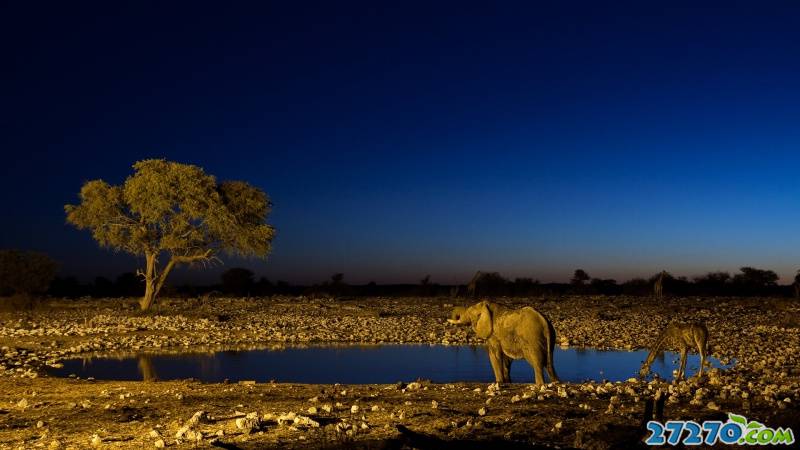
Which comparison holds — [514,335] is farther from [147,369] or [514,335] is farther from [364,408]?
[147,369]

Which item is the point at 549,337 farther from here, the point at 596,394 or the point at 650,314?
the point at 650,314

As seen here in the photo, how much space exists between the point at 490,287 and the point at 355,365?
49.2 meters

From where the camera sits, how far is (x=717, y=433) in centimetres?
Result: 776

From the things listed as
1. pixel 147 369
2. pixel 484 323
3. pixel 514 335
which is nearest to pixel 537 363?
pixel 514 335

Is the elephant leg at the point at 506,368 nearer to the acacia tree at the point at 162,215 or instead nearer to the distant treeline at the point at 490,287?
the acacia tree at the point at 162,215

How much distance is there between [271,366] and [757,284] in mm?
63386

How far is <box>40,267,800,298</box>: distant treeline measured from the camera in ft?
210

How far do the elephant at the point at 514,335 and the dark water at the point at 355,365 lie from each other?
1.89 metres

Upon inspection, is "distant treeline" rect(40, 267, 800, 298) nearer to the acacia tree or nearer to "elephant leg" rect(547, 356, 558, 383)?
the acacia tree

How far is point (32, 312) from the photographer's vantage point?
38312 millimetres

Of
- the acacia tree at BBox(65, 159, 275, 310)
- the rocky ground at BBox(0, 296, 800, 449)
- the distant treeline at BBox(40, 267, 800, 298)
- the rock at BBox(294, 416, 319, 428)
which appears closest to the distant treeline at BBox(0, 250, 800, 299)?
the distant treeline at BBox(40, 267, 800, 298)

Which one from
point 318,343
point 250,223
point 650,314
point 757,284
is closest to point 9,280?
point 250,223

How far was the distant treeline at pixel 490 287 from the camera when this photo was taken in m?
64.0

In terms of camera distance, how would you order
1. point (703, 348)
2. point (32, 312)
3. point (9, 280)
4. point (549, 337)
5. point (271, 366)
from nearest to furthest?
point (549, 337)
point (703, 348)
point (271, 366)
point (32, 312)
point (9, 280)
